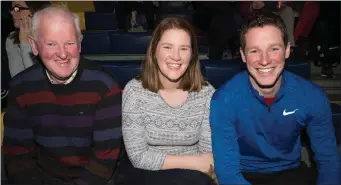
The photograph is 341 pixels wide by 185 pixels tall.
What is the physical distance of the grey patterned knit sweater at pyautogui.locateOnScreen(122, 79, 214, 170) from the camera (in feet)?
5.87

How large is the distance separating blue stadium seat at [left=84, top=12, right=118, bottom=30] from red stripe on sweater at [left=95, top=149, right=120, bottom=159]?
166 inches

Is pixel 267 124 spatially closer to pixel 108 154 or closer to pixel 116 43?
pixel 108 154

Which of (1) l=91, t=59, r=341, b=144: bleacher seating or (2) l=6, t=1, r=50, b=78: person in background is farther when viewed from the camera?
(2) l=6, t=1, r=50, b=78: person in background

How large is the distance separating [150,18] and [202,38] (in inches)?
69.6

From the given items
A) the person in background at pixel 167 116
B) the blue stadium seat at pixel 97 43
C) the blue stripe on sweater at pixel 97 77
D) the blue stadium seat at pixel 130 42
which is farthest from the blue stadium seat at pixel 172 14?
the blue stripe on sweater at pixel 97 77

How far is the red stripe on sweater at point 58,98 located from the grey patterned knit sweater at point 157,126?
7.2 inches

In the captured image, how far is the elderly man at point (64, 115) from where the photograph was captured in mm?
1677

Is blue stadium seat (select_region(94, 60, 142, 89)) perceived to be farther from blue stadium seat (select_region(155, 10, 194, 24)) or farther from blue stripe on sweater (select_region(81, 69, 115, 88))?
blue stadium seat (select_region(155, 10, 194, 24))

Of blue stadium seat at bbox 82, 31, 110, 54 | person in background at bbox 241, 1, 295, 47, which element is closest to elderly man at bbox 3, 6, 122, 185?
blue stadium seat at bbox 82, 31, 110, 54

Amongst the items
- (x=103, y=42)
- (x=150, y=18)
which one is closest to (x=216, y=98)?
→ (x=103, y=42)

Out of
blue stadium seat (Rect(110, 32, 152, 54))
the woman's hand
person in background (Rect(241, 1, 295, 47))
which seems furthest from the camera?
person in background (Rect(241, 1, 295, 47))

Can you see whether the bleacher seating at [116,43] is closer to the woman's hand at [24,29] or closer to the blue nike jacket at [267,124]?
the woman's hand at [24,29]

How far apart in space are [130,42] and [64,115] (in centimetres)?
202

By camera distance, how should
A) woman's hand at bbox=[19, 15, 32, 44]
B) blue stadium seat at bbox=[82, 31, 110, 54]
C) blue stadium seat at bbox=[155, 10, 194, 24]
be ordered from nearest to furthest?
1. woman's hand at bbox=[19, 15, 32, 44]
2. blue stadium seat at bbox=[82, 31, 110, 54]
3. blue stadium seat at bbox=[155, 10, 194, 24]
